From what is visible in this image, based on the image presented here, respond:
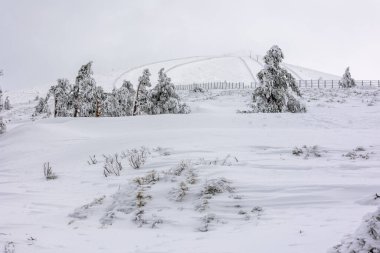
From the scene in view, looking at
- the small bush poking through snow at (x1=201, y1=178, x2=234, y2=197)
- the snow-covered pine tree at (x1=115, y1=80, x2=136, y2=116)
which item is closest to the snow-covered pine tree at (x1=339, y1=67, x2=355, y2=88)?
the snow-covered pine tree at (x1=115, y1=80, x2=136, y2=116)

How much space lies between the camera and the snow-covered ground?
17.1 ft

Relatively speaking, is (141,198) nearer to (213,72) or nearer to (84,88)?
(84,88)

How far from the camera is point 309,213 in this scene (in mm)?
5730

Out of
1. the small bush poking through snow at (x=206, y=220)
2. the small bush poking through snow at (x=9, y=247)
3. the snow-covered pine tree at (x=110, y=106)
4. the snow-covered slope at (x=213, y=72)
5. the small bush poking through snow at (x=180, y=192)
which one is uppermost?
the snow-covered slope at (x=213, y=72)

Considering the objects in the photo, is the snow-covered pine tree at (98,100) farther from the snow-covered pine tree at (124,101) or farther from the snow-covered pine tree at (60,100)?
the snow-covered pine tree at (60,100)

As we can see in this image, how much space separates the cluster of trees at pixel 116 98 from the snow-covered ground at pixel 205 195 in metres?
16.0

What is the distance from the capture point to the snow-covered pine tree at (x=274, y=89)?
2361 cm

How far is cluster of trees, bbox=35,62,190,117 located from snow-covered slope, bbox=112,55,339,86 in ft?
171

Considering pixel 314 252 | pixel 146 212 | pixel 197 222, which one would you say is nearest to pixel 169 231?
pixel 197 222

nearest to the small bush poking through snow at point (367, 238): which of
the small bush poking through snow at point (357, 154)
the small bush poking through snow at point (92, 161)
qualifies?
the small bush poking through snow at point (357, 154)

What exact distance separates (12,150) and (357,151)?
11755 mm

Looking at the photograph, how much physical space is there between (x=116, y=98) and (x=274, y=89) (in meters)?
18.3

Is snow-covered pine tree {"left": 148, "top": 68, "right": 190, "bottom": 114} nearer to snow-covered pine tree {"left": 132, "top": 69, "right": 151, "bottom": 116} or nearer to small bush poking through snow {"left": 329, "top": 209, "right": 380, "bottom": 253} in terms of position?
snow-covered pine tree {"left": 132, "top": 69, "right": 151, "bottom": 116}

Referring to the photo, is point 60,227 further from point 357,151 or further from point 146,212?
point 357,151
